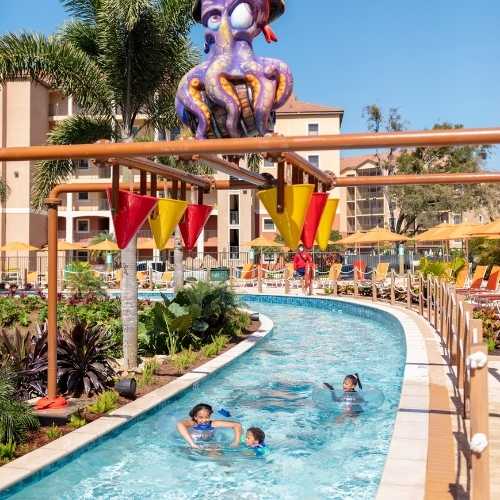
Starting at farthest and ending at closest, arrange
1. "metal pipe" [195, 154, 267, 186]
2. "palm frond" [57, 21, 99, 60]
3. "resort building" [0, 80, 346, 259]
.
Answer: "resort building" [0, 80, 346, 259] < "palm frond" [57, 21, 99, 60] < "metal pipe" [195, 154, 267, 186]

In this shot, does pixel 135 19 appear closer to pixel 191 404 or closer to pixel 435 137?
pixel 191 404

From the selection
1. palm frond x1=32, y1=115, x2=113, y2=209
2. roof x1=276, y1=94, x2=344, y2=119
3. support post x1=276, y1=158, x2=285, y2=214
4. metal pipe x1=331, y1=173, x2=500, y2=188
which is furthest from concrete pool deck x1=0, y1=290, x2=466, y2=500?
roof x1=276, y1=94, x2=344, y2=119

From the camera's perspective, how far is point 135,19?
33.8ft

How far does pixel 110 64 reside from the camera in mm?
11031

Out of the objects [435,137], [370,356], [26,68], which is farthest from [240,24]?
[370,356]

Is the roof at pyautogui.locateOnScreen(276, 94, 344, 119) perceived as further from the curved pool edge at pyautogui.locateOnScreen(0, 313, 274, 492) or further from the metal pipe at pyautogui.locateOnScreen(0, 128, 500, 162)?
the metal pipe at pyautogui.locateOnScreen(0, 128, 500, 162)

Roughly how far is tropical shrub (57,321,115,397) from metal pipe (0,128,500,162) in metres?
3.60

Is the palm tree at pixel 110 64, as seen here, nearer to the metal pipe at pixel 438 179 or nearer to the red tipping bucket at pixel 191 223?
the red tipping bucket at pixel 191 223

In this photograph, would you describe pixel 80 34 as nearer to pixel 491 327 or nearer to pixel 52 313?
pixel 52 313

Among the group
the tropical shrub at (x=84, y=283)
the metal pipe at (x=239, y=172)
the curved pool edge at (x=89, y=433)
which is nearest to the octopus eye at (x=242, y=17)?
the metal pipe at (x=239, y=172)

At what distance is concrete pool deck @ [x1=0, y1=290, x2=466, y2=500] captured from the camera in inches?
191

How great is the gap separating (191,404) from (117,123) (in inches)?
222

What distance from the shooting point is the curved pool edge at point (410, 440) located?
4715 mm

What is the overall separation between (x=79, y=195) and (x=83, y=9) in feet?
130
